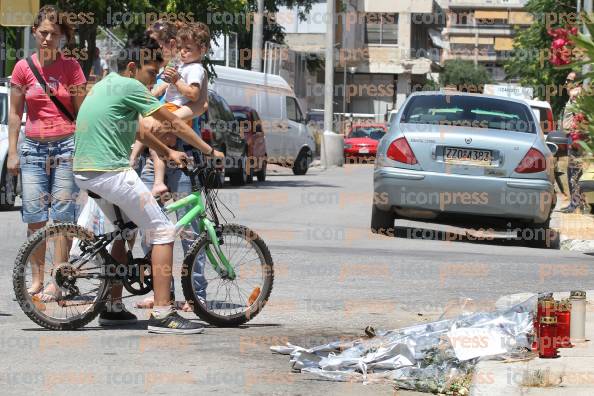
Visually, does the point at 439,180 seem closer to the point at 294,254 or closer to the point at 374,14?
the point at 294,254

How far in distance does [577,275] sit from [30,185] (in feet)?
16.6

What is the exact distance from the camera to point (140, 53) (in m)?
8.75

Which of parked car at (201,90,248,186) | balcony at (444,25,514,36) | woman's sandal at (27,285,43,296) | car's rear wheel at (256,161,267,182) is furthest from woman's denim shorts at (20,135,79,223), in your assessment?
balcony at (444,25,514,36)

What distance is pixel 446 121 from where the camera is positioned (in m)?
16.0

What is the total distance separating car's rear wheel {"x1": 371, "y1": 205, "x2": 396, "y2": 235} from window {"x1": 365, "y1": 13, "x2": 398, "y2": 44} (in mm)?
80539

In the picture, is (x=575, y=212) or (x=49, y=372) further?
(x=575, y=212)

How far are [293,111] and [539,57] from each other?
1689cm

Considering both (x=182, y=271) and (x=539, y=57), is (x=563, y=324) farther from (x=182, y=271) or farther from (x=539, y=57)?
(x=539, y=57)

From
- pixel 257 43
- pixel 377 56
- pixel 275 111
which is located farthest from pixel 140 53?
pixel 377 56

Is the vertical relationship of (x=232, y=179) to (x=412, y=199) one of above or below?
below

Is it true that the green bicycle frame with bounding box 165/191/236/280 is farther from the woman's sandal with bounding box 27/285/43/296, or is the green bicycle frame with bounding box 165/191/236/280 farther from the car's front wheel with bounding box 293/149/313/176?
the car's front wheel with bounding box 293/149/313/176

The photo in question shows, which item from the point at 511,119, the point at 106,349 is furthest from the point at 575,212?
the point at 106,349

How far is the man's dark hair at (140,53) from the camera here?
8.71m

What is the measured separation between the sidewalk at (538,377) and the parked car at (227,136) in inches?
798
